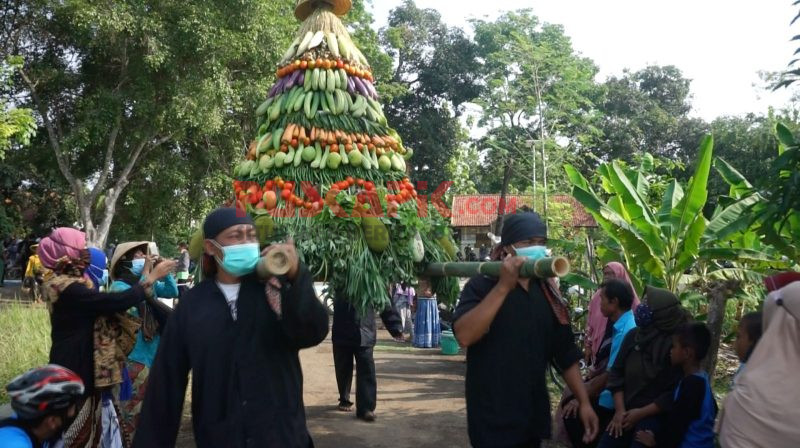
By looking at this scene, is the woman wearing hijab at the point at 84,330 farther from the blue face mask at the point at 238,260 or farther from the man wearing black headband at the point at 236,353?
the blue face mask at the point at 238,260

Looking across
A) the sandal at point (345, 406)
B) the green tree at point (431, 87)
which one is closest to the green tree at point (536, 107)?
the green tree at point (431, 87)

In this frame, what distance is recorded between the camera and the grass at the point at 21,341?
6.87 m

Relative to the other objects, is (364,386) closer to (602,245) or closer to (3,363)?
(602,245)

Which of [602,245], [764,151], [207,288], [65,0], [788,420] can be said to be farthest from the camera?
[764,151]

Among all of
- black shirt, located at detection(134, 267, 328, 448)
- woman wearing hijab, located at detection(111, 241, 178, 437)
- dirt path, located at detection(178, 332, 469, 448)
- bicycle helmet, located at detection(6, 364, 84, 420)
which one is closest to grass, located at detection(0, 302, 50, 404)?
dirt path, located at detection(178, 332, 469, 448)

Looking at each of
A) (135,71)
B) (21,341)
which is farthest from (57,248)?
(135,71)

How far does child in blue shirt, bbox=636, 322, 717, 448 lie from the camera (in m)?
3.57

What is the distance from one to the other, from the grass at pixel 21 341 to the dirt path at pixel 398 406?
2.00 meters

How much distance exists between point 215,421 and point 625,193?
5.66 meters

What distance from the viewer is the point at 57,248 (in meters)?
3.94

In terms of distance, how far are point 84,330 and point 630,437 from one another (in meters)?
3.43

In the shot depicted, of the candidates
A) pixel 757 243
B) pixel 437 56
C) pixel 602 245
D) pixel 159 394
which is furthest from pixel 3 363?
pixel 437 56

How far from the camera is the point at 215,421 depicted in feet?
8.33

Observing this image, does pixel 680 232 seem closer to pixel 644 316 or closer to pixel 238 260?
pixel 644 316
